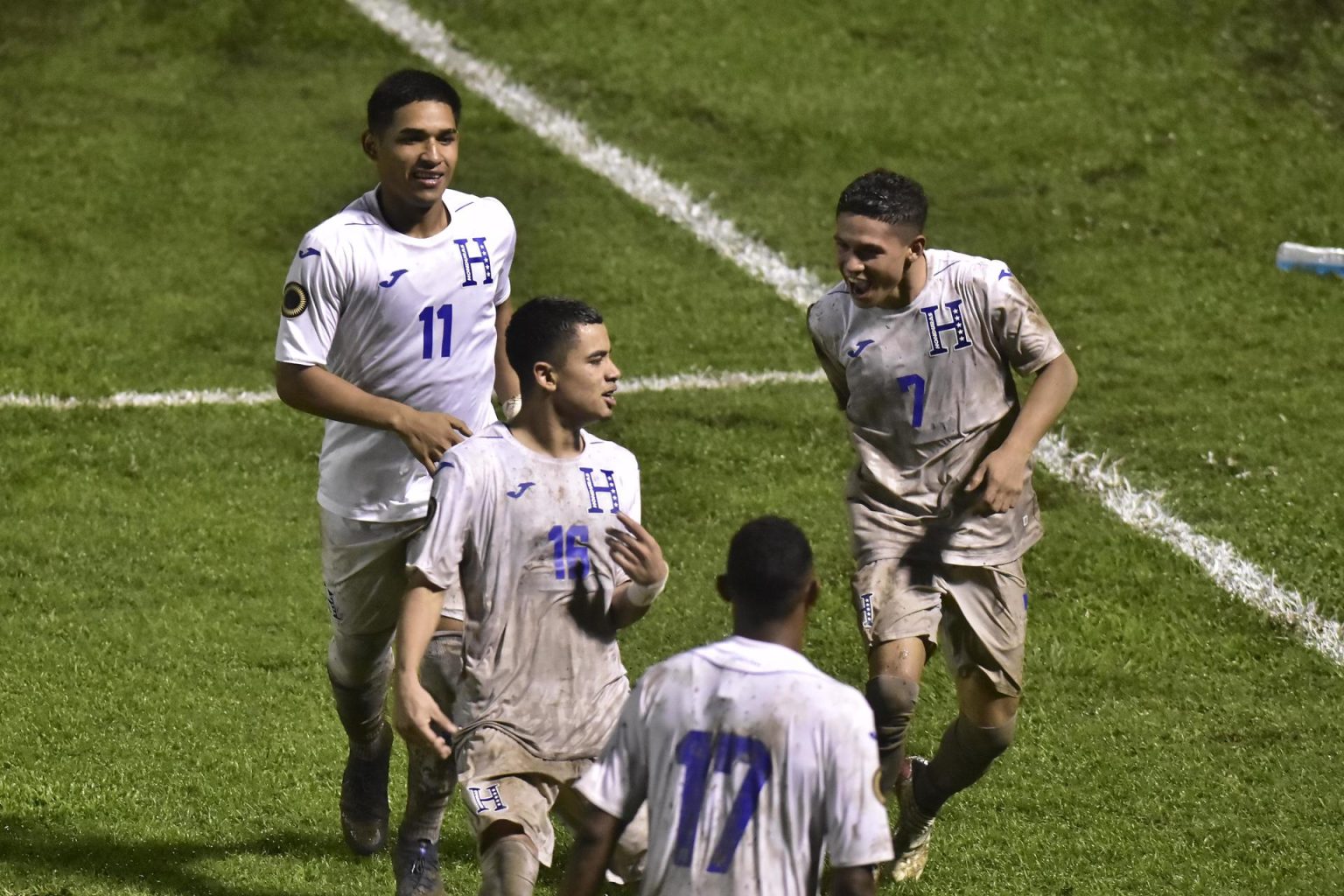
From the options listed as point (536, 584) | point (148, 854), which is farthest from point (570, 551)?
point (148, 854)

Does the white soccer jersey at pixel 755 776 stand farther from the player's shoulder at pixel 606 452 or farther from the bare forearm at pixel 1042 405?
the bare forearm at pixel 1042 405

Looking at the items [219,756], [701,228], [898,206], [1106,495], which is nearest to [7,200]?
[701,228]

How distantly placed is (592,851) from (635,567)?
0.97 metres

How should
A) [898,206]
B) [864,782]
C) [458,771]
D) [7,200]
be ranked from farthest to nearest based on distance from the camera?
[7,200] < [898,206] < [458,771] < [864,782]

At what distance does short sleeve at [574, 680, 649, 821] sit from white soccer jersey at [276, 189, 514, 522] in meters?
2.14

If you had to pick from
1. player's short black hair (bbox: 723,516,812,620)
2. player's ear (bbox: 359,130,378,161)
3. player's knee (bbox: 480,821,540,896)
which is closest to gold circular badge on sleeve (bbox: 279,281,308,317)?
player's ear (bbox: 359,130,378,161)

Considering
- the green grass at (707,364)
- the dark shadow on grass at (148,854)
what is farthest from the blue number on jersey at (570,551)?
the dark shadow on grass at (148,854)

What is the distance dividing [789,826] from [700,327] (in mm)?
7439

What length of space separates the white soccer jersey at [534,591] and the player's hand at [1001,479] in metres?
1.28

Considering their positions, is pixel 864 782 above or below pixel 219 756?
above

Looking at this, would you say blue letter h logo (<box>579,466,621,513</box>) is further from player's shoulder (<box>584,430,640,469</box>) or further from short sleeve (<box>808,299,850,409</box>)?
short sleeve (<box>808,299,850,409</box>)

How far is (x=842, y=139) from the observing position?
12.9 m

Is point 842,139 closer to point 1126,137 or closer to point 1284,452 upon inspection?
point 1126,137

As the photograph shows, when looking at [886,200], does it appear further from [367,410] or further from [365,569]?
[365,569]
